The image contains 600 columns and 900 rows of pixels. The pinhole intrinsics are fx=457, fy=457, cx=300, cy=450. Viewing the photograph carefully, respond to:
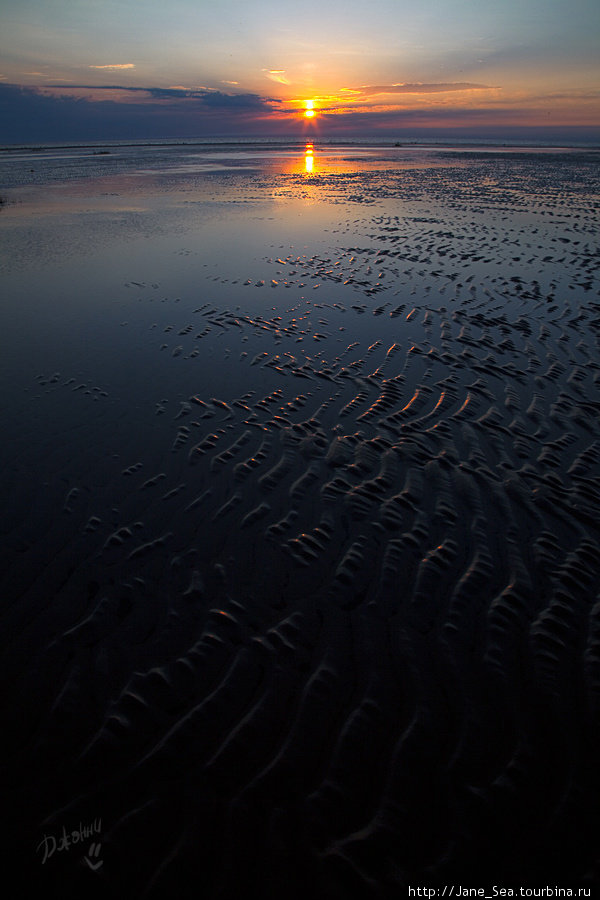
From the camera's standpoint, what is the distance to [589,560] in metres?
6.41

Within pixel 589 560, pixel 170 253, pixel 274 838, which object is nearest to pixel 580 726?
pixel 589 560

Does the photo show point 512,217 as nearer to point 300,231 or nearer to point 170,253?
point 300,231

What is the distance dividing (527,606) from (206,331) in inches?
447

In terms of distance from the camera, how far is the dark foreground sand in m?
3.74

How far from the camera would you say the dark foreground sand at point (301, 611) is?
3744 mm

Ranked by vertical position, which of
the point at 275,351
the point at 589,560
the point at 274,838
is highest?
the point at 275,351
